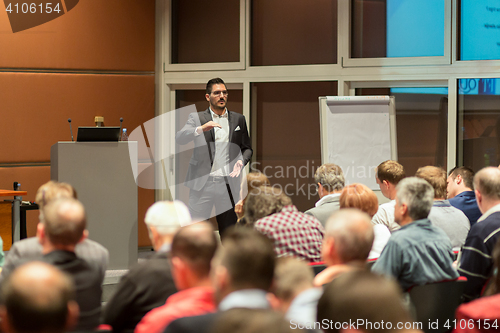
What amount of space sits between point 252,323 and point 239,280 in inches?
19.3

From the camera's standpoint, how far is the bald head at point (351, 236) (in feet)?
6.04

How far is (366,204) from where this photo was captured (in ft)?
8.91

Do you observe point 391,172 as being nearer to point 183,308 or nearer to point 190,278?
point 190,278

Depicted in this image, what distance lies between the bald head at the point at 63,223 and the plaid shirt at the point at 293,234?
0.87 metres

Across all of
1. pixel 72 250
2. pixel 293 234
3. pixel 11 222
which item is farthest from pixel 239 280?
pixel 11 222

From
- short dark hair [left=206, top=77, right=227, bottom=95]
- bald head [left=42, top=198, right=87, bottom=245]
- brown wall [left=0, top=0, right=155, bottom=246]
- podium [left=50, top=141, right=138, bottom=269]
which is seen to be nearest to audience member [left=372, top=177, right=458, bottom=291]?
bald head [left=42, top=198, right=87, bottom=245]

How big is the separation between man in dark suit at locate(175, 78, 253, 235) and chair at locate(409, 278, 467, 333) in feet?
8.63

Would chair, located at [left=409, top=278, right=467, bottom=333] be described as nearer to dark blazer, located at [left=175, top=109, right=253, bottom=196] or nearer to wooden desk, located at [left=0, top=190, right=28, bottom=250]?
dark blazer, located at [left=175, top=109, right=253, bottom=196]

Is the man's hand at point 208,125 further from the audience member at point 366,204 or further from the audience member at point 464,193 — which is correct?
the audience member at point 464,193

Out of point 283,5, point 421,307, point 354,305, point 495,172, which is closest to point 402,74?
point 283,5

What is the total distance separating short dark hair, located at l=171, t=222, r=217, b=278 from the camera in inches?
61.9

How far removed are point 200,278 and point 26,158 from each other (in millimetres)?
4256

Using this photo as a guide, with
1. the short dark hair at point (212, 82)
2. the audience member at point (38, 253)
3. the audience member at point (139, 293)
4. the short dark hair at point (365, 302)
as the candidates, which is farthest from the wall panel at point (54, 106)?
the short dark hair at point (365, 302)

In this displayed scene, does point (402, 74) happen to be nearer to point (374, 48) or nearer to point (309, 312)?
point (374, 48)
